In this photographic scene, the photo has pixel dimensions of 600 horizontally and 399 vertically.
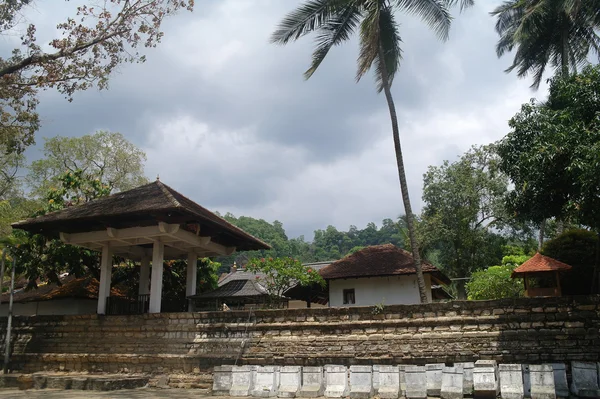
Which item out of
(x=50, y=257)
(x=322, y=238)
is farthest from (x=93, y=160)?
(x=322, y=238)

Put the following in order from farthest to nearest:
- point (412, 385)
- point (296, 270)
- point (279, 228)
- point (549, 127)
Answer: point (279, 228), point (296, 270), point (549, 127), point (412, 385)

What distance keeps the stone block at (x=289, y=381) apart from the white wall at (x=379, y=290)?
8.51 m

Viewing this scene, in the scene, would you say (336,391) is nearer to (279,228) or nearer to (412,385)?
(412,385)

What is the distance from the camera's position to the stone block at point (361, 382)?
9.02 m

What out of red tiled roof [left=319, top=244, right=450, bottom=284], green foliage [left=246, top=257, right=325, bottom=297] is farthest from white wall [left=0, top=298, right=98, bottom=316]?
red tiled roof [left=319, top=244, right=450, bottom=284]

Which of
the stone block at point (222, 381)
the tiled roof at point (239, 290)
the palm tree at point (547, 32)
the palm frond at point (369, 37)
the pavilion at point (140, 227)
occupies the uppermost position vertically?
the palm tree at point (547, 32)

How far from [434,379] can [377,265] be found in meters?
9.43

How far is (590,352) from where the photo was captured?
934 centimetres

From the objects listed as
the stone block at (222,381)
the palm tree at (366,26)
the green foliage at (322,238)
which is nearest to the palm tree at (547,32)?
the palm tree at (366,26)

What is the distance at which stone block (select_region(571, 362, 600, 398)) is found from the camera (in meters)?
8.19

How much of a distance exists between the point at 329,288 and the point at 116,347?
27.4 ft

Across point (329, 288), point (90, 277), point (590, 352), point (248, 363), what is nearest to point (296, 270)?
point (248, 363)

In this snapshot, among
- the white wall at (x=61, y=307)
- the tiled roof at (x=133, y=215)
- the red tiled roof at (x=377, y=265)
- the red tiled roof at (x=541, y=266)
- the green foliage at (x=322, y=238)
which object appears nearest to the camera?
the red tiled roof at (x=541, y=266)

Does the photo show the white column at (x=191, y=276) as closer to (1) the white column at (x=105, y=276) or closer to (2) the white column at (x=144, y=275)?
(2) the white column at (x=144, y=275)
